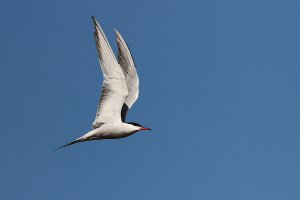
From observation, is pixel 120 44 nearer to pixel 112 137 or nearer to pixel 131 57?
pixel 131 57

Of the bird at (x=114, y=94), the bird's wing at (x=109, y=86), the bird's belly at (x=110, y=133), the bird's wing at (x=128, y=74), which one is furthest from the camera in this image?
the bird's wing at (x=128, y=74)

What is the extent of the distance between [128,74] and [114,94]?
1234 mm

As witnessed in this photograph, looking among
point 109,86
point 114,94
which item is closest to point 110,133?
point 114,94

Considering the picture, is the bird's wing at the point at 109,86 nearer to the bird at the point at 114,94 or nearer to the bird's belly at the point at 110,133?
the bird at the point at 114,94

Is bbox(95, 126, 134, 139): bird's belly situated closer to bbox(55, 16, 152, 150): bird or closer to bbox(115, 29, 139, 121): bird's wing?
bbox(55, 16, 152, 150): bird

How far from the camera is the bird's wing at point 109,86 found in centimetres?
1443

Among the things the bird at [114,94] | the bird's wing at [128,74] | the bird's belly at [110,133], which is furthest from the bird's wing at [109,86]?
the bird's wing at [128,74]

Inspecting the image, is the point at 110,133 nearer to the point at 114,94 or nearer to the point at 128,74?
the point at 114,94

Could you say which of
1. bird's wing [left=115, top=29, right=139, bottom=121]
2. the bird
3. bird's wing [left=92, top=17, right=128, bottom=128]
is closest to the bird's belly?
the bird

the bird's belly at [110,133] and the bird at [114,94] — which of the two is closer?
the bird at [114,94]

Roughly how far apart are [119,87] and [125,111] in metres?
A: 1.35

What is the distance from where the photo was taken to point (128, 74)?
53.6 ft

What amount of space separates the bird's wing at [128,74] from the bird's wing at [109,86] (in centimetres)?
84

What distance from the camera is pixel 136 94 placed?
16641mm
